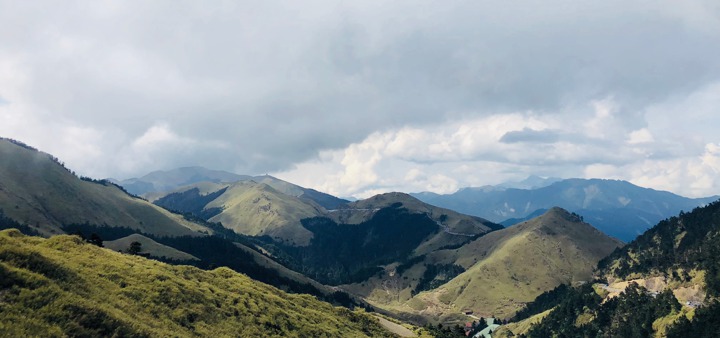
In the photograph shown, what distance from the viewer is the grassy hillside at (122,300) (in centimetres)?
4391

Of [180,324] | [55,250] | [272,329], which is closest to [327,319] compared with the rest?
[272,329]

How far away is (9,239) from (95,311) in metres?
18.9

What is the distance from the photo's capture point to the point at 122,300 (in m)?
58.2

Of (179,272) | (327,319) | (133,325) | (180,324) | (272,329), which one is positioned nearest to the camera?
(133,325)

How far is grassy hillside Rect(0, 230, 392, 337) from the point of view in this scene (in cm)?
4391

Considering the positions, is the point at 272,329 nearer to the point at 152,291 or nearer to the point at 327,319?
the point at 152,291

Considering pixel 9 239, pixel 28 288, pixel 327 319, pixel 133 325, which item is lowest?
pixel 327 319

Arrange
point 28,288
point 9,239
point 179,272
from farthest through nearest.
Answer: point 179,272 < point 9,239 < point 28,288

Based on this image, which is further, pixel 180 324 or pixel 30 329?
pixel 180 324

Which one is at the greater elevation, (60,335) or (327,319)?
(60,335)

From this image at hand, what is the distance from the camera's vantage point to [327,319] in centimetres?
10500

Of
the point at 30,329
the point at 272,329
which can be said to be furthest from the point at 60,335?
the point at 272,329

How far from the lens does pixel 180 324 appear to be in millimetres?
61594

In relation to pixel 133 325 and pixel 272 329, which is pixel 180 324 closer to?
pixel 133 325
